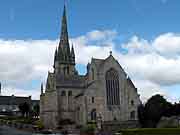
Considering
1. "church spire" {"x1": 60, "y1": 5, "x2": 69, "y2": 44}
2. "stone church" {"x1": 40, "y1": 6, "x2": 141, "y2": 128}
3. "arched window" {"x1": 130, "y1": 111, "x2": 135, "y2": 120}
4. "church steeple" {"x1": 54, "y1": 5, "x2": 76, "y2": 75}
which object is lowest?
"arched window" {"x1": 130, "y1": 111, "x2": 135, "y2": 120}

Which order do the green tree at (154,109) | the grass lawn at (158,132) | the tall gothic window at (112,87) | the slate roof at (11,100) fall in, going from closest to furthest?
1. the grass lawn at (158,132)
2. the green tree at (154,109)
3. the tall gothic window at (112,87)
4. the slate roof at (11,100)

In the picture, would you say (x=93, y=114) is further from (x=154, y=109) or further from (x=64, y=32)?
(x=64, y=32)

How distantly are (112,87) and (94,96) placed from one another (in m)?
5.81

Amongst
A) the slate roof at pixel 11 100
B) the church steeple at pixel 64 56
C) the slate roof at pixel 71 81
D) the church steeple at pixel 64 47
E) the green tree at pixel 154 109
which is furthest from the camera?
the slate roof at pixel 11 100

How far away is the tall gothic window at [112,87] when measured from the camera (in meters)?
80.3

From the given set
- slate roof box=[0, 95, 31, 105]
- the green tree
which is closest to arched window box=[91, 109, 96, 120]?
the green tree

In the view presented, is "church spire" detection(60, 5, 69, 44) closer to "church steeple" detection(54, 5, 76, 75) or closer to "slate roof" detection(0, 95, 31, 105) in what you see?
"church steeple" detection(54, 5, 76, 75)

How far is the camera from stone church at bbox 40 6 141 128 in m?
77.9

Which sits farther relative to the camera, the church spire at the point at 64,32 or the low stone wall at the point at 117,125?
the church spire at the point at 64,32

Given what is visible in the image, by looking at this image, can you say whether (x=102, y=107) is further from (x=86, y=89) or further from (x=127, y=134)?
(x=127, y=134)

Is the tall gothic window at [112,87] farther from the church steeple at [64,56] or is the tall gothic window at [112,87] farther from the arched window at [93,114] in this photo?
the church steeple at [64,56]

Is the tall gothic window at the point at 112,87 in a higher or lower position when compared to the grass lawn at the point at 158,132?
higher

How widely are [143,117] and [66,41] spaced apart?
1661 inches

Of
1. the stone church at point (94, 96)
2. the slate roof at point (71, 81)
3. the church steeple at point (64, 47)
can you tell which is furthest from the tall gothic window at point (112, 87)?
the church steeple at point (64, 47)
